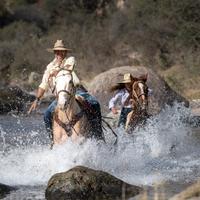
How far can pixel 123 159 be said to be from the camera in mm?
14531

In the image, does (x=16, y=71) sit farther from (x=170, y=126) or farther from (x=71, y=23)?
(x=170, y=126)

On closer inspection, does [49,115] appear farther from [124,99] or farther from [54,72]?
[124,99]

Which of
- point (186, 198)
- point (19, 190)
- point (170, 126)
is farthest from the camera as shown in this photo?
point (170, 126)

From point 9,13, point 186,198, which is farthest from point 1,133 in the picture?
point 9,13

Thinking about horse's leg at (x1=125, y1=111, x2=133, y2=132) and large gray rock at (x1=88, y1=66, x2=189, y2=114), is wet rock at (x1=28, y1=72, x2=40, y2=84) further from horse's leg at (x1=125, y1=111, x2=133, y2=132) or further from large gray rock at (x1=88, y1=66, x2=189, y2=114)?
horse's leg at (x1=125, y1=111, x2=133, y2=132)

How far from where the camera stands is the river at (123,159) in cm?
1220

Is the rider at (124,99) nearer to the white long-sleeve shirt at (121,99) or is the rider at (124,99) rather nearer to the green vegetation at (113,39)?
the white long-sleeve shirt at (121,99)

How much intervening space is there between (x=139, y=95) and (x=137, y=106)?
0.97ft

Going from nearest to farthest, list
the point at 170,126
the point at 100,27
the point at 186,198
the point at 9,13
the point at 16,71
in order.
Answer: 1. the point at 186,198
2. the point at 170,126
3. the point at 16,71
4. the point at 100,27
5. the point at 9,13

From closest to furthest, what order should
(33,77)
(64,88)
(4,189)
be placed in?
(4,189), (64,88), (33,77)

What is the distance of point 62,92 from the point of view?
1222 cm

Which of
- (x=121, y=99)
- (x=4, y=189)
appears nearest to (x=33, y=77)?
(x=121, y=99)

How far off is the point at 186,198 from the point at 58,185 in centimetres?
288

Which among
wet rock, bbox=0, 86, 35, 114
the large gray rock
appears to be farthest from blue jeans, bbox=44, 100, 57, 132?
wet rock, bbox=0, 86, 35, 114
